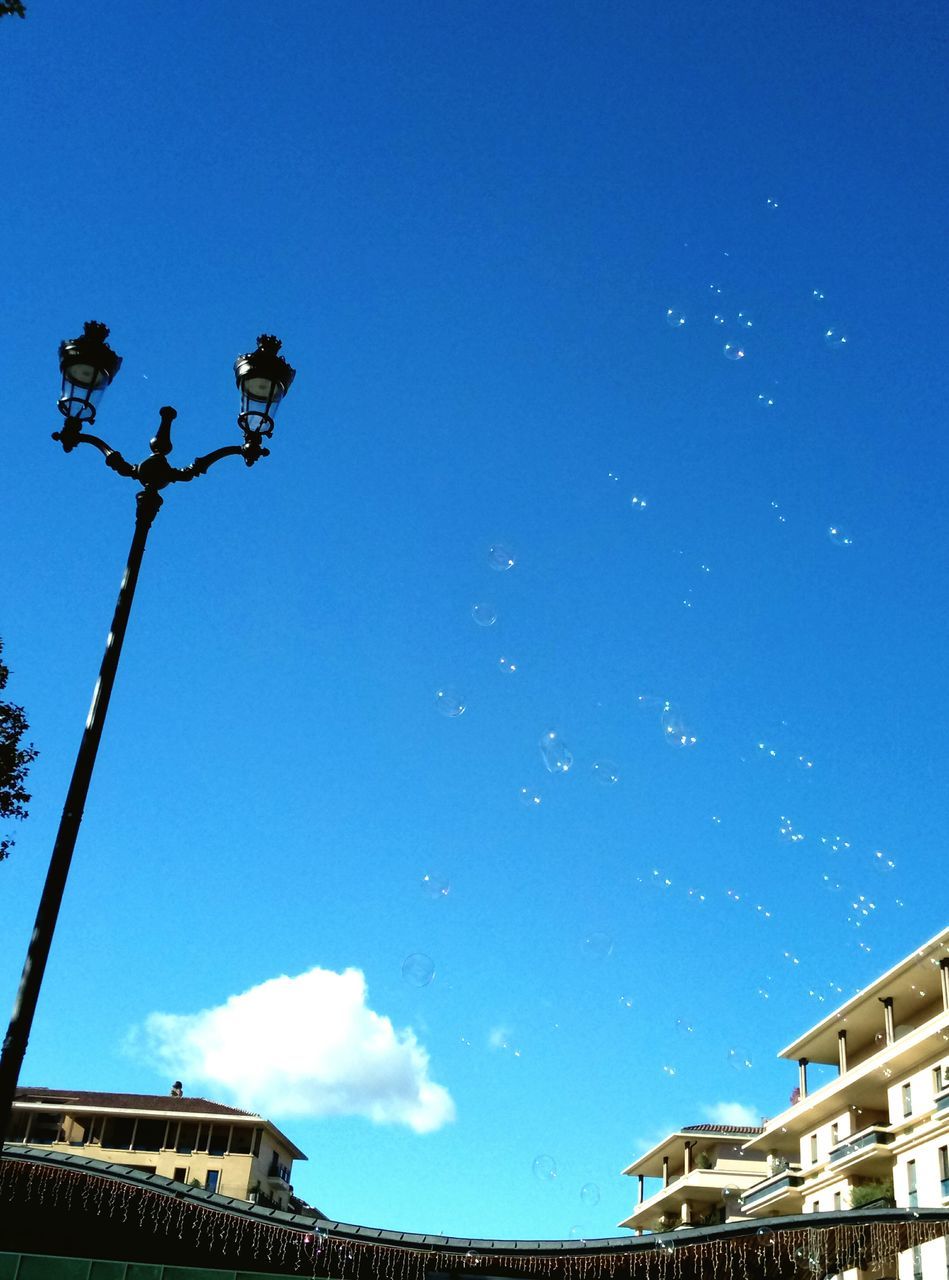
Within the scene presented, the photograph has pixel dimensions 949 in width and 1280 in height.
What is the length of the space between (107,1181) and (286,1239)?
5.05 meters

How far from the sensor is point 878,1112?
48.4 metres

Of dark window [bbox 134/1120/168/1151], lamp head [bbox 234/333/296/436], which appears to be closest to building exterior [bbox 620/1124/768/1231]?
dark window [bbox 134/1120/168/1151]

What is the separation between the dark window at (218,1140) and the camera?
68375mm

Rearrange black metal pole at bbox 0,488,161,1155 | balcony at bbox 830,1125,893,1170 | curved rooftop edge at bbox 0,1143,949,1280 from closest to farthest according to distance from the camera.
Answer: black metal pole at bbox 0,488,161,1155 < curved rooftop edge at bbox 0,1143,949,1280 < balcony at bbox 830,1125,893,1170

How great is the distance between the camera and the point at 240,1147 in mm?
69000

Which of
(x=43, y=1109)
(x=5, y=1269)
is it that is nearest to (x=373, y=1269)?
(x=5, y=1269)

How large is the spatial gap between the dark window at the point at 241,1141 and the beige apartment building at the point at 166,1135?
0.19 ft

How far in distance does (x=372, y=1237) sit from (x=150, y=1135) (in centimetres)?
4587

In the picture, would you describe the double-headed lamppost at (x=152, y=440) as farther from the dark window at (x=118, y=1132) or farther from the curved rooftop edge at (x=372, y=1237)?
the dark window at (x=118, y=1132)

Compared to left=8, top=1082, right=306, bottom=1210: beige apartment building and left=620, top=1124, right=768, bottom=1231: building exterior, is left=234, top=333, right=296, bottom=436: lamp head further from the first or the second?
left=8, top=1082, right=306, bottom=1210: beige apartment building

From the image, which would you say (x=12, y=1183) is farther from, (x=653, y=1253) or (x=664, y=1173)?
(x=664, y=1173)

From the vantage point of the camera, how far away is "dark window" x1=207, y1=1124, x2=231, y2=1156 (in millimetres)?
68375

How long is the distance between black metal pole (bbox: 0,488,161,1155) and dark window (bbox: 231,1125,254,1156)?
222 feet

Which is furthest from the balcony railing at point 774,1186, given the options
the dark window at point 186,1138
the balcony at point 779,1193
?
the dark window at point 186,1138
